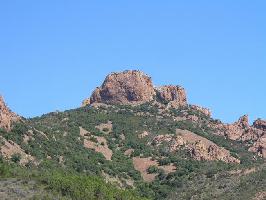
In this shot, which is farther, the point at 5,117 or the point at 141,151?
the point at 141,151

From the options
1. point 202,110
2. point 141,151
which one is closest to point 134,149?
point 141,151

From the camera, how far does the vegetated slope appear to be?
129500 mm

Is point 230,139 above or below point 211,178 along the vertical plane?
Answer: above

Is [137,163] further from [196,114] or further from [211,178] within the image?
[196,114]

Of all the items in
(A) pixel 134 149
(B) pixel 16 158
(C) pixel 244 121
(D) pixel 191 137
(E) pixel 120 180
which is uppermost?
(C) pixel 244 121

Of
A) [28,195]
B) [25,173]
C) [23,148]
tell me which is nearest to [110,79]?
[23,148]

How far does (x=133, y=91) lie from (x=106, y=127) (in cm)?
2001

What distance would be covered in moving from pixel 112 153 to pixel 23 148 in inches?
1251

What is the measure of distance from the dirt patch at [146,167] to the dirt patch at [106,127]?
646 inches

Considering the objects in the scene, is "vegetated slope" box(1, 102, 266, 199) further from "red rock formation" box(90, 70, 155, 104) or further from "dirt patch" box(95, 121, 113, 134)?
"red rock formation" box(90, 70, 155, 104)

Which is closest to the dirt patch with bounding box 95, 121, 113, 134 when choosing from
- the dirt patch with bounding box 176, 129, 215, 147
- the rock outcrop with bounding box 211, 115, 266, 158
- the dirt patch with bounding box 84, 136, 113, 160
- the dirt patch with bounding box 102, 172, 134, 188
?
the dirt patch with bounding box 84, 136, 113, 160

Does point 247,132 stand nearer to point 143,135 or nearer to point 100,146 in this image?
point 143,135

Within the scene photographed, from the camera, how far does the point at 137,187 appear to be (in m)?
140

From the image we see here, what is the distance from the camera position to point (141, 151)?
158 m
